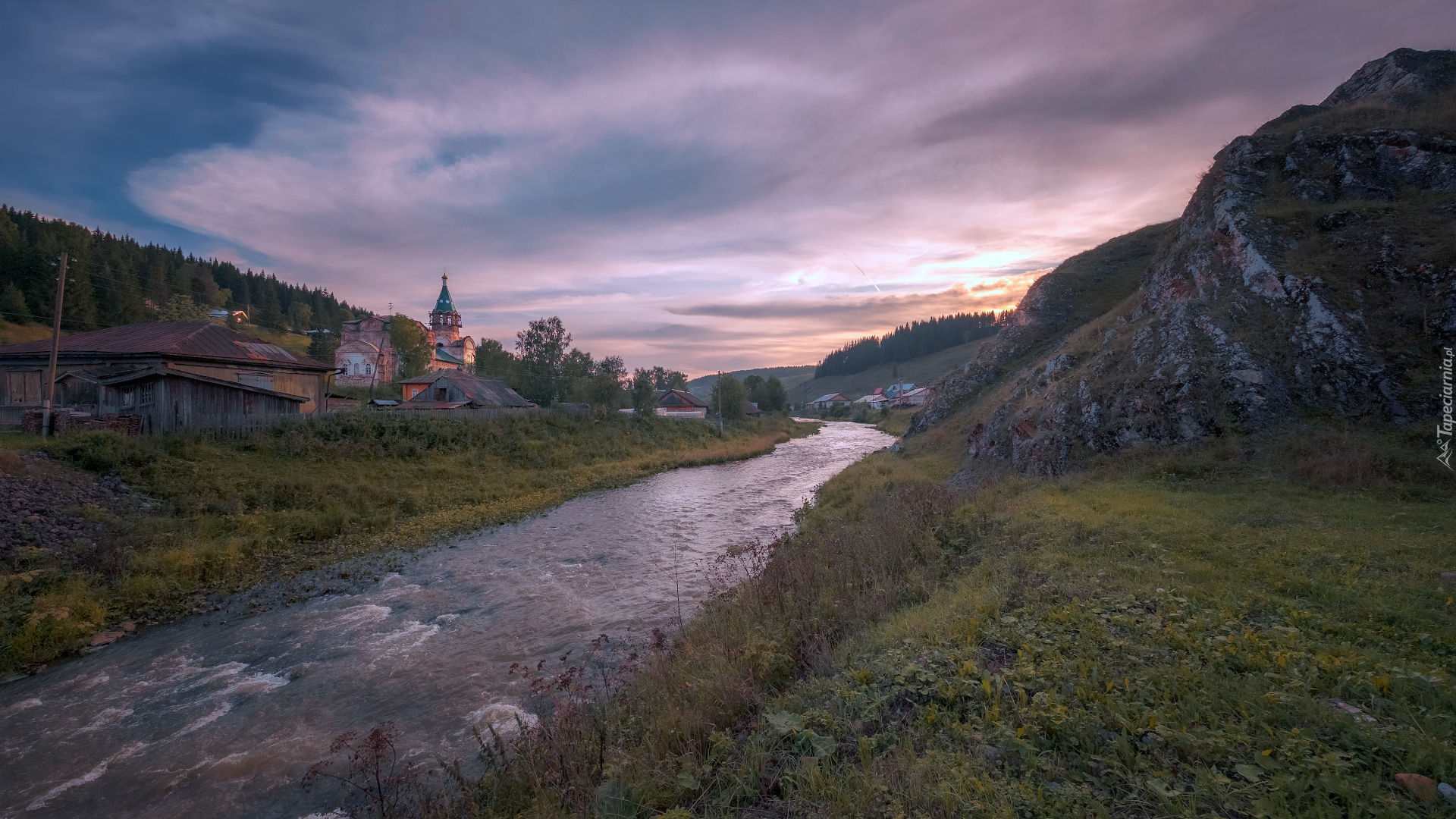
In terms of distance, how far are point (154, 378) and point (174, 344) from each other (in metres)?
4.65

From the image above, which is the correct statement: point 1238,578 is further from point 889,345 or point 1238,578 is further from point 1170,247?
point 889,345

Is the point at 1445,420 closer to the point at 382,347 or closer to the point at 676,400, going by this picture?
the point at 676,400

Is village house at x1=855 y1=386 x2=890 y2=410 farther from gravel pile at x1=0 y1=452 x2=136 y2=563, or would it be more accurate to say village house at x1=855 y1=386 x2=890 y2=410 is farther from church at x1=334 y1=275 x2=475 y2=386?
gravel pile at x1=0 y1=452 x2=136 y2=563

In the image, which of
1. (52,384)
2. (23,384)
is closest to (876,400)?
(23,384)

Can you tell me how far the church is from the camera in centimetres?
6919

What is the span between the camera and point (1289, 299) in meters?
15.4

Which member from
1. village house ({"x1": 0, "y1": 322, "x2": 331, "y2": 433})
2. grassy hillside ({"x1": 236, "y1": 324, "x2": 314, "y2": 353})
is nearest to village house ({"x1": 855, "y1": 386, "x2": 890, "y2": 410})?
grassy hillside ({"x1": 236, "y1": 324, "x2": 314, "y2": 353})

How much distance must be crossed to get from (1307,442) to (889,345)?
164m

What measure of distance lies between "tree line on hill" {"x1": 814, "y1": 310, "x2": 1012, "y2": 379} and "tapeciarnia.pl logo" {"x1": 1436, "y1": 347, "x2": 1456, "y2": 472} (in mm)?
136612

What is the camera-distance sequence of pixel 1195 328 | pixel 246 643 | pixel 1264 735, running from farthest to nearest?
pixel 1195 328 → pixel 246 643 → pixel 1264 735

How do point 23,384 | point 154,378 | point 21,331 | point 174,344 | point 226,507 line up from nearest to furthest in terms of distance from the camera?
point 226,507 → point 154,378 → point 23,384 → point 174,344 → point 21,331

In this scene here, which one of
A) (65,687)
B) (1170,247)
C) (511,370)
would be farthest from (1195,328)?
(511,370)

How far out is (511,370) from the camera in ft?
227

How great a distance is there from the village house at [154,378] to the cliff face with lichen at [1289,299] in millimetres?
31836
